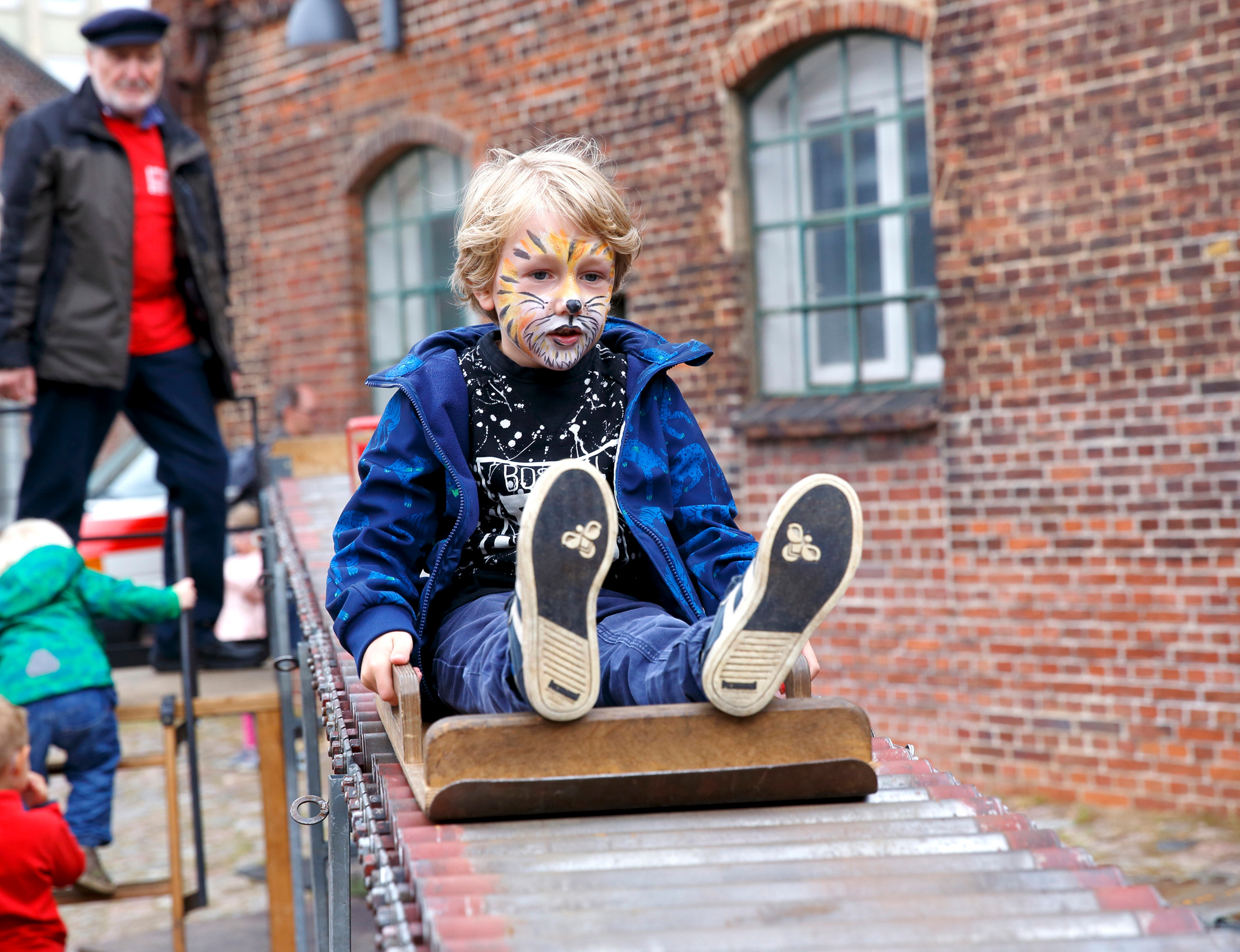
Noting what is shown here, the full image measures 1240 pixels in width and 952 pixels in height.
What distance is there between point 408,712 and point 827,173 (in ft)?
18.8

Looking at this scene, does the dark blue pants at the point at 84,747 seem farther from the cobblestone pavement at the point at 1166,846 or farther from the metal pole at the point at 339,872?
the cobblestone pavement at the point at 1166,846

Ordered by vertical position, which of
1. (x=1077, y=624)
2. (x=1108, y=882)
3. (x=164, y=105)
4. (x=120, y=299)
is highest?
(x=164, y=105)

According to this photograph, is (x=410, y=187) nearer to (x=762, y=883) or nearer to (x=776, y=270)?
(x=776, y=270)

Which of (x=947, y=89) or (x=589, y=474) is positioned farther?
(x=947, y=89)

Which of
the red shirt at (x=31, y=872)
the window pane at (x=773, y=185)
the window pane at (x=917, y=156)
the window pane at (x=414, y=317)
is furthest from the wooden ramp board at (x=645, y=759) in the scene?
the window pane at (x=414, y=317)

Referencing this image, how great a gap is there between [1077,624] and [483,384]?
4428 mm

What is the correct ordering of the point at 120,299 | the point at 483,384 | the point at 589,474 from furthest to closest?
the point at 120,299, the point at 483,384, the point at 589,474

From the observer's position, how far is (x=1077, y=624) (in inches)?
246

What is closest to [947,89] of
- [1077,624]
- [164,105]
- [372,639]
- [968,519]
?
[968,519]

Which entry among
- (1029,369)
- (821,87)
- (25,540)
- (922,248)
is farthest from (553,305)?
(821,87)

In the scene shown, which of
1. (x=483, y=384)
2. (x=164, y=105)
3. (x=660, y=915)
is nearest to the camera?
(x=660, y=915)

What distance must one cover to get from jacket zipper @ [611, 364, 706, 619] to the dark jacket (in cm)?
267

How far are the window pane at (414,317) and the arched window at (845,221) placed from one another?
9.71ft

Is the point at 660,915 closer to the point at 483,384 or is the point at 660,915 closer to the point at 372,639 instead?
the point at 372,639
